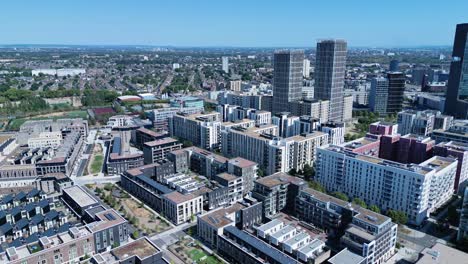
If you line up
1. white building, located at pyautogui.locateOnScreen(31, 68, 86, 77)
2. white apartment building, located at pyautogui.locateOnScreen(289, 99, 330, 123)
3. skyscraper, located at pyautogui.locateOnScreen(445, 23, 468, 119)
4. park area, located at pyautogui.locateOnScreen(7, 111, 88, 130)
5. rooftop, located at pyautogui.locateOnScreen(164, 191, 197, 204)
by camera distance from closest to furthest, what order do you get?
rooftop, located at pyautogui.locateOnScreen(164, 191, 197, 204) < white apartment building, located at pyautogui.locateOnScreen(289, 99, 330, 123) < skyscraper, located at pyautogui.locateOnScreen(445, 23, 468, 119) < park area, located at pyautogui.locateOnScreen(7, 111, 88, 130) < white building, located at pyautogui.locateOnScreen(31, 68, 86, 77)

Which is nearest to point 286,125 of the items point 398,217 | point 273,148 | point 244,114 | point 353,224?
point 244,114

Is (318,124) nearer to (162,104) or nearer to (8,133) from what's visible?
(162,104)

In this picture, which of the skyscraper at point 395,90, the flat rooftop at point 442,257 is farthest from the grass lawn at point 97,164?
the skyscraper at point 395,90

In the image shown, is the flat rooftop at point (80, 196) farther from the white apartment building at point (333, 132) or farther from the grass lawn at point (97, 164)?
the white apartment building at point (333, 132)

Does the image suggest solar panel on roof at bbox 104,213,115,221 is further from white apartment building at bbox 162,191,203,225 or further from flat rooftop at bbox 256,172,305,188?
flat rooftop at bbox 256,172,305,188

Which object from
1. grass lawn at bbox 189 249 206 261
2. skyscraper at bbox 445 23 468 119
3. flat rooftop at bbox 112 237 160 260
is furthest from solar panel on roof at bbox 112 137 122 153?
skyscraper at bbox 445 23 468 119

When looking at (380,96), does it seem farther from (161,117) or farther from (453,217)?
(161,117)
